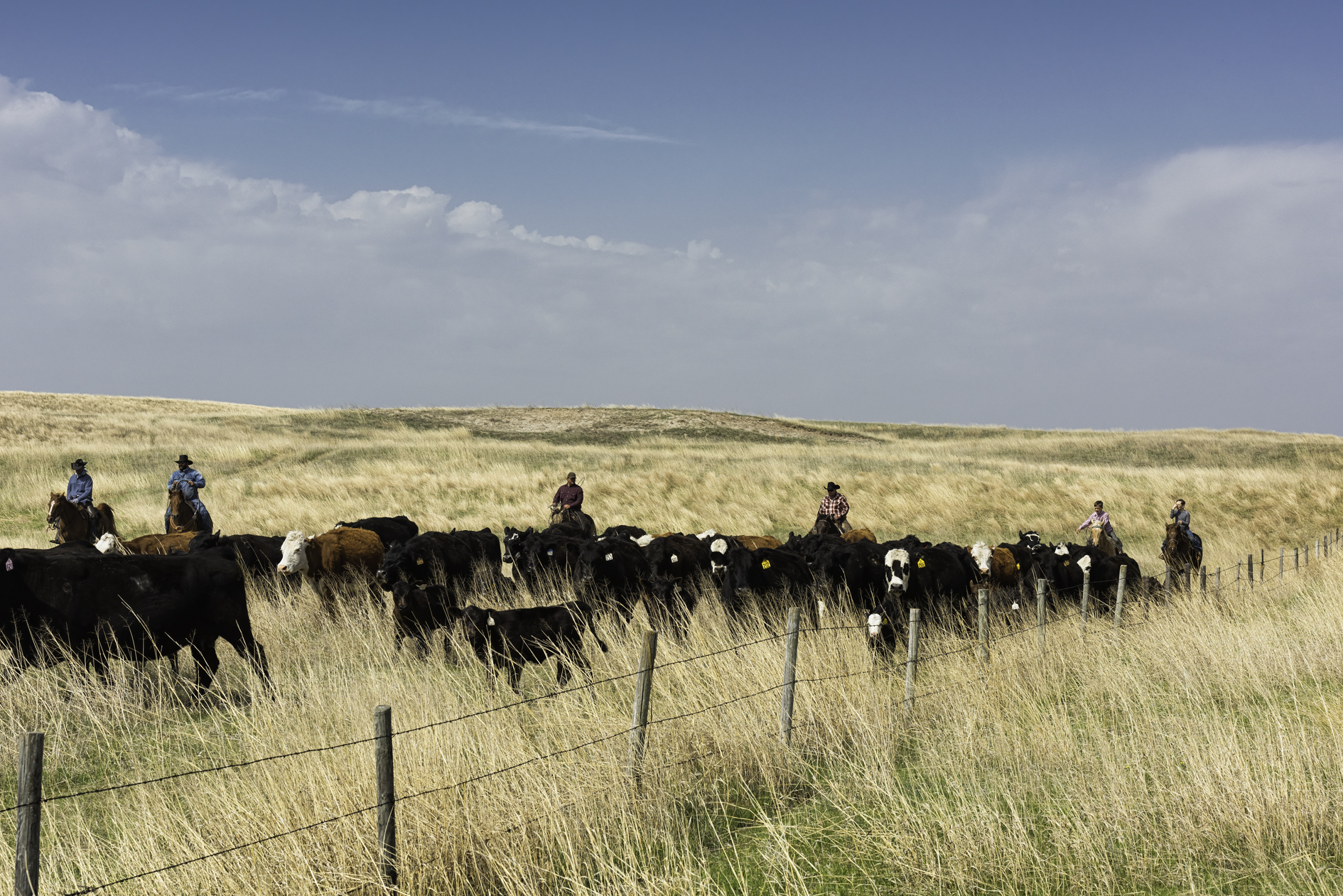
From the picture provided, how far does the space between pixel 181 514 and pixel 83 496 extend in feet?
8.59

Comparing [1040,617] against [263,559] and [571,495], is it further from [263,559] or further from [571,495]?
[571,495]

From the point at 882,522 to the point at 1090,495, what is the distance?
750 cm

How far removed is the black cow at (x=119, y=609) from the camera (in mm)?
8430

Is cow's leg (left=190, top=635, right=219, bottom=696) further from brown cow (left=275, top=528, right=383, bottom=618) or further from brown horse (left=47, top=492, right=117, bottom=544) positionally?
brown horse (left=47, top=492, right=117, bottom=544)

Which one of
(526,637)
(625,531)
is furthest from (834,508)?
(526,637)

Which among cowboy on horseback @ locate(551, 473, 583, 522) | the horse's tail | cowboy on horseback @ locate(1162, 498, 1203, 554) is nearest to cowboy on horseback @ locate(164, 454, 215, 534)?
the horse's tail

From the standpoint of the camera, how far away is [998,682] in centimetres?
865

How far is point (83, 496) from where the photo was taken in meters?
19.9

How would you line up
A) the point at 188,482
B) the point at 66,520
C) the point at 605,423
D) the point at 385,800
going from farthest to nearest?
the point at 605,423 → the point at 188,482 → the point at 66,520 → the point at 385,800

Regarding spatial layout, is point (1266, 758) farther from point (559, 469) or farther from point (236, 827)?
point (559, 469)

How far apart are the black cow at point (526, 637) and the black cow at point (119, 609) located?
1912 millimetres

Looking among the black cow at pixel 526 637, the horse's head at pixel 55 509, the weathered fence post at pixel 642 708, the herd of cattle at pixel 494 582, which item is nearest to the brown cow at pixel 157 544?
the herd of cattle at pixel 494 582

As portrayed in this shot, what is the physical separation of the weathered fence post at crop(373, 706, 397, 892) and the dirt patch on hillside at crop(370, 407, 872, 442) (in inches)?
2249

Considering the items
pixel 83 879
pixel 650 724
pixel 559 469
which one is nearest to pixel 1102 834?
pixel 650 724
